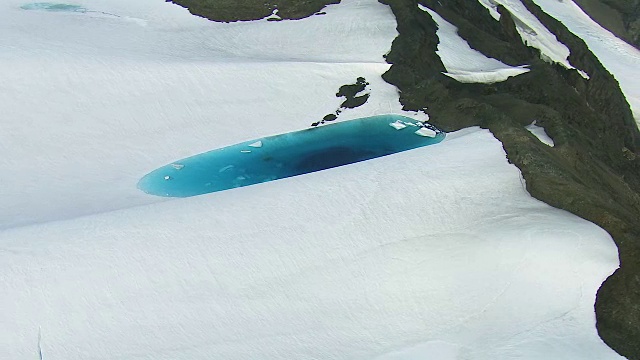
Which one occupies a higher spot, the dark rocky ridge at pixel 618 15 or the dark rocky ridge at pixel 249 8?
the dark rocky ridge at pixel 249 8

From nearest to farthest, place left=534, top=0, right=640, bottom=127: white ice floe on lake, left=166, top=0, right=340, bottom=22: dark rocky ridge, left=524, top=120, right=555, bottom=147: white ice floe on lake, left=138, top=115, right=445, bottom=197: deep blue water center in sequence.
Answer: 1. left=138, top=115, right=445, bottom=197: deep blue water center
2. left=524, top=120, right=555, bottom=147: white ice floe on lake
3. left=166, top=0, right=340, bottom=22: dark rocky ridge
4. left=534, top=0, right=640, bottom=127: white ice floe on lake

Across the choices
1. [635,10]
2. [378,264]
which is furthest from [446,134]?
[635,10]

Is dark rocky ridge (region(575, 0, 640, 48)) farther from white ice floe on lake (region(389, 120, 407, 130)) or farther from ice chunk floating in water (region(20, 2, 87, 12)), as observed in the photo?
ice chunk floating in water (region(20, 2, 87, 12))

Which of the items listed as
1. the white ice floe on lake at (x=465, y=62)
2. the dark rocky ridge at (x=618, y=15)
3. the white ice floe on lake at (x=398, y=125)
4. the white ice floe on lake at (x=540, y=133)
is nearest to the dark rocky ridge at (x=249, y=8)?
the white ice floe on lake at (x=465, y=62)

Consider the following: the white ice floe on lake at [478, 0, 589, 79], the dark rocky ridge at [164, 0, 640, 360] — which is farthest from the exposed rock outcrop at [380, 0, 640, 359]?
the white ice floe on lake at [478, 0, 589, 79]

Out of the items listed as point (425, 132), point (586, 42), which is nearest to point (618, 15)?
point (586, 42)

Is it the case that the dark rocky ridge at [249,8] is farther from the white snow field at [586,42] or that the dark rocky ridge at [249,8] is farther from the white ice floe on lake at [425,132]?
the white snow field at [586,42]

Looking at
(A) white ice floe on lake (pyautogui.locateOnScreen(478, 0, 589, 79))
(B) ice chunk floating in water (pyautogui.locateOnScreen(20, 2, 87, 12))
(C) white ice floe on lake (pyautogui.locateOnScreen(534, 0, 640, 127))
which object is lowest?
(C) white ice floe on lake (pyautogui.locateOnScreen(534, 0, 640, 127))

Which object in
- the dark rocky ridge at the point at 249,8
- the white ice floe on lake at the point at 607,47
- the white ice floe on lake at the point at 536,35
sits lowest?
the white ice floe on lake at the point at 607,47
